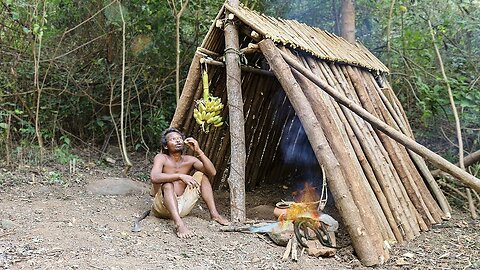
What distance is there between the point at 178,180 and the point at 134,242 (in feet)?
2.70

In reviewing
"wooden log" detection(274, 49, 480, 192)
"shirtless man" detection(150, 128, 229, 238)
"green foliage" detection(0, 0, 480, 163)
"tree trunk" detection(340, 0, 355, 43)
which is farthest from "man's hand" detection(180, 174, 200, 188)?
"tree trunk" detection(340, 0, 355, 43)

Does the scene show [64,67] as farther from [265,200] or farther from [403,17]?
[403,17]

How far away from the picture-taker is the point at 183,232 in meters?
3.90

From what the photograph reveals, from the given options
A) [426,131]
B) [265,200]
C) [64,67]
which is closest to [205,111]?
[265,200]

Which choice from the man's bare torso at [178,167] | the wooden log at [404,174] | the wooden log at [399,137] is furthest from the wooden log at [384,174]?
the man's bare torso at [178,167]

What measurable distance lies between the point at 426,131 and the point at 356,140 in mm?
3494

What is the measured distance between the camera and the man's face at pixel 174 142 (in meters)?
4.46

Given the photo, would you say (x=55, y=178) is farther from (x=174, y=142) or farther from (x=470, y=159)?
(x=470, y=159)

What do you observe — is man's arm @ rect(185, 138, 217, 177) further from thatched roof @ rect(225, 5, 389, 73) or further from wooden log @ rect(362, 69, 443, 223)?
wooden log @ rect(362, 69, 443, 223)

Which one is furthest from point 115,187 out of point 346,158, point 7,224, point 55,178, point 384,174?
point 384,174

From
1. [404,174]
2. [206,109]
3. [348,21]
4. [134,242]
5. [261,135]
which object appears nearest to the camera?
[134,242]

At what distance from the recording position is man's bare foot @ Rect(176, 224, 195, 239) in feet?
12.7

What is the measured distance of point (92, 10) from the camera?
720 centimetres

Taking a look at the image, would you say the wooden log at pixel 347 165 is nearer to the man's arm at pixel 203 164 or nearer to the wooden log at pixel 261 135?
the man's arm at pixel 203 164
